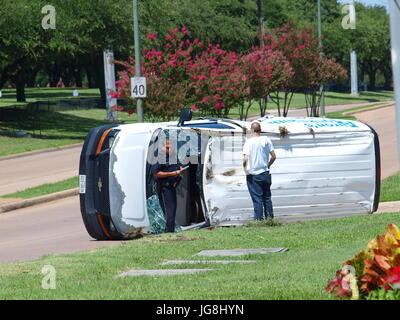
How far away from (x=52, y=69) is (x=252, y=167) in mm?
98841

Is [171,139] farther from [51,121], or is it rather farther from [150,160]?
[51,121]

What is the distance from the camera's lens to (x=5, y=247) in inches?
632

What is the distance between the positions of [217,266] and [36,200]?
1293 centimetres

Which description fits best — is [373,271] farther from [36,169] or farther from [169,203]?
[36,169]

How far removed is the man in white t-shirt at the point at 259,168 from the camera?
16.1 meters

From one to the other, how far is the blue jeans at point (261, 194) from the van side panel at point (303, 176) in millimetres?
460

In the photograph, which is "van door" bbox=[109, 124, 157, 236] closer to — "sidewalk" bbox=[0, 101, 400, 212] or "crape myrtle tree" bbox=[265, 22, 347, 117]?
"sidewalk" bbox=[0, 101, 400, 212]

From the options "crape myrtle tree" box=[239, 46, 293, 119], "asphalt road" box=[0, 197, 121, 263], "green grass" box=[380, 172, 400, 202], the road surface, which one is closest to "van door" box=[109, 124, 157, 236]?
"asphalt road" box=[0, 197, 121, 263]

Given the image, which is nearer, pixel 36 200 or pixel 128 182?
pixel 128 182

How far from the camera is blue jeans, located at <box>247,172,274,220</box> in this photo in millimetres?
16234

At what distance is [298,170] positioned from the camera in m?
16.9

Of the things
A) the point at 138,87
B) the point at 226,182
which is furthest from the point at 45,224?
the point at 138,87

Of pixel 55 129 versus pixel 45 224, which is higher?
pixel 55 129
